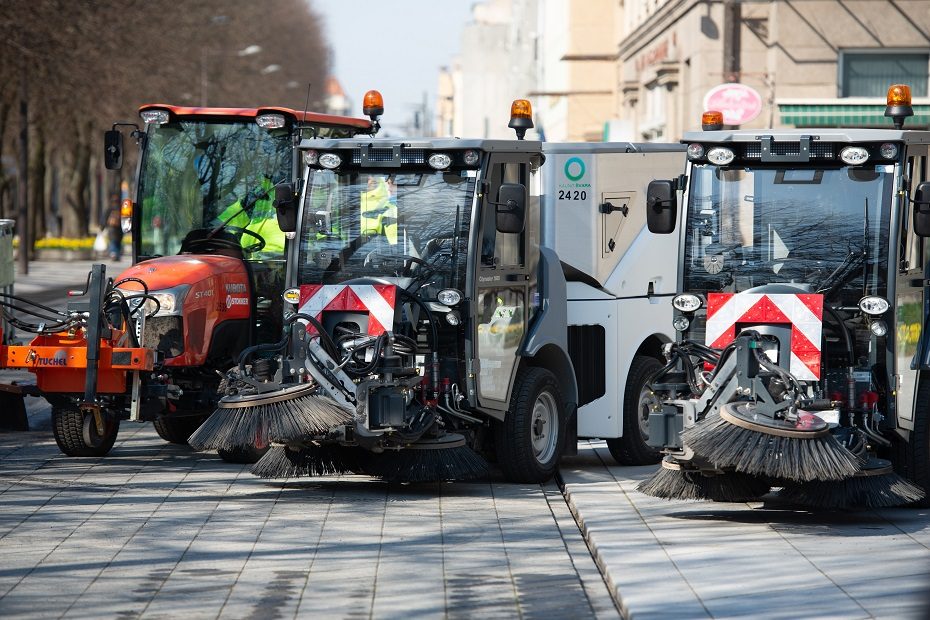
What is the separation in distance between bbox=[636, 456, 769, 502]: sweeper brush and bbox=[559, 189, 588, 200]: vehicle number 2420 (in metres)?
3.27

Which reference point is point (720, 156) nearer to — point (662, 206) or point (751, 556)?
point (662, 206)

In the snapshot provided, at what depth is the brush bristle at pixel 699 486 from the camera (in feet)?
33.1

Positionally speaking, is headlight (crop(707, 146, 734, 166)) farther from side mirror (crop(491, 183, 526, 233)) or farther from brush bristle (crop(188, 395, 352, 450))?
brush bristle (crop(188, 395, 352, 450))

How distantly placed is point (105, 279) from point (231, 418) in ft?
6.97

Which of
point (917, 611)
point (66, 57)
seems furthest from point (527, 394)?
point (66, 57)

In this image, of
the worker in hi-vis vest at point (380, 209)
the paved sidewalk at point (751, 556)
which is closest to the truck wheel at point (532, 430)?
the paved sidewalk at point (751, 556)

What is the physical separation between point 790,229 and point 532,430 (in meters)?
2.43

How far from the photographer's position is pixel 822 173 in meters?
10.7

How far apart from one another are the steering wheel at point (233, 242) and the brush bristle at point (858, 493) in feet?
19.1

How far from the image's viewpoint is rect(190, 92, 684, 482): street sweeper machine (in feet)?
35.4

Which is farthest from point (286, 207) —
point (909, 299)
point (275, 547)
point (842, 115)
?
point (842, 115)

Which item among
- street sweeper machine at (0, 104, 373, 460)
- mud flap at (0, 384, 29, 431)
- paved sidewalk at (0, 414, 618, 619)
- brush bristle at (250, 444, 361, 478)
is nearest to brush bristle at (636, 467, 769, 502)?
paved sidewalk at (0, 414, 618, 619)

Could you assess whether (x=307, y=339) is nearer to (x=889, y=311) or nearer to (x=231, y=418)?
(x=231, y=418)

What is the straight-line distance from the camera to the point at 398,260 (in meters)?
11.7
